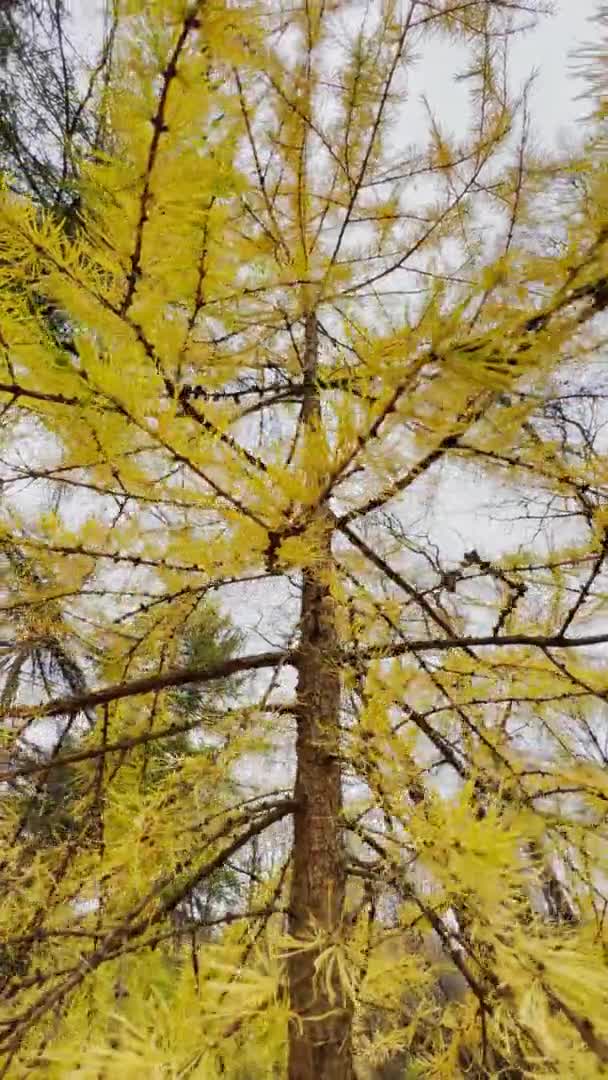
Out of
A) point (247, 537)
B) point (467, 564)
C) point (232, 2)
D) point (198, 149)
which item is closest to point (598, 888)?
point (467, 564)

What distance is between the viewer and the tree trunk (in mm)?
1764

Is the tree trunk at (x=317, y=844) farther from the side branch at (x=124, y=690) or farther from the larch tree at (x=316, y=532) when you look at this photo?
the side branch at (x=124, y=690)

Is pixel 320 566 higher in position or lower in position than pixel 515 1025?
higher

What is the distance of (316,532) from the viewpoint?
61.4 inches

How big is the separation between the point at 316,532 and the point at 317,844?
1045 mm

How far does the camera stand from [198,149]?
44.7 inches

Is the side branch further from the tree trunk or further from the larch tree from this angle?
the tree trunk

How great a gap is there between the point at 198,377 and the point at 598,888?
1.76 metres

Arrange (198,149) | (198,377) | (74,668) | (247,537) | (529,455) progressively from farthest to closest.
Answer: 1. (74,668)
2. (529,455)
3. (198,377)
4. (247,537)
5. (198,149)

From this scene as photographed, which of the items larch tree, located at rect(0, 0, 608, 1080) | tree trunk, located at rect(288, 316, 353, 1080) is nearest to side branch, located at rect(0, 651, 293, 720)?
larch tree, located at rect(0, 0, 608, 1080)

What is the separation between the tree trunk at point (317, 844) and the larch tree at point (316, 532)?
0.01m

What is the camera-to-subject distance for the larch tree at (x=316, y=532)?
3.83ft

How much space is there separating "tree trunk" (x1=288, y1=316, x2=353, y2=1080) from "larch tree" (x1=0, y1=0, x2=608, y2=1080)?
11 millimetres

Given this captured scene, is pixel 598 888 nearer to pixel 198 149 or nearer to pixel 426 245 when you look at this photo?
pixel 198 149
